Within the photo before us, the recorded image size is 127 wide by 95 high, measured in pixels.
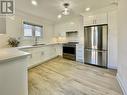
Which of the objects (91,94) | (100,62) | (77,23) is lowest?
(91,94)

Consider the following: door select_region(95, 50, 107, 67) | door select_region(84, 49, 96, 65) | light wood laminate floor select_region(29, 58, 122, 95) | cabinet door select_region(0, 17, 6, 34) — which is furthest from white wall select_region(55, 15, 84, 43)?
cabinet door select_region(0, 17, 6, 34)

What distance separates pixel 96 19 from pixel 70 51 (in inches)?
93.7

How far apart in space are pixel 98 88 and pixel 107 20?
9.36 ft

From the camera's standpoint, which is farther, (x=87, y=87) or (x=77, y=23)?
(x=77, y=23)

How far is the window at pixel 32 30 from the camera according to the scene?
5.18 metres

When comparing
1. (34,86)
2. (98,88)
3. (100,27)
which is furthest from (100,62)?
(34,86)

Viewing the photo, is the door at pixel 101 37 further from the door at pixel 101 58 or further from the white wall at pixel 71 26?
the white wall at pixel 71 26

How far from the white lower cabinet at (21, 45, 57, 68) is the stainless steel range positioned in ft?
2.42

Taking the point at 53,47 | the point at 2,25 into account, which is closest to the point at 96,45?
the point at 53,47

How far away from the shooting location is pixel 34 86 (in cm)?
293

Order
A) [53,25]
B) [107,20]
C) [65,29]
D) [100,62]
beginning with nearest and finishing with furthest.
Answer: [107,20] → [100,62] → [65,29] → [53,25]

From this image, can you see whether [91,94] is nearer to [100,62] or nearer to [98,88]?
Result: [98,88]

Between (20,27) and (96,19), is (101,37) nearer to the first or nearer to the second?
(96,19)

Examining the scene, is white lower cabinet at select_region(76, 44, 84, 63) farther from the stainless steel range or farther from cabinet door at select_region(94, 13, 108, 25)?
cabinet door at select_region(94, 13, 108, 25)
